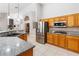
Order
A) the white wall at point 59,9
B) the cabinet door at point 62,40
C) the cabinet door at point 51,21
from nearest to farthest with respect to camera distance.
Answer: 1. the cabinet door at point 62,40
2. the white wall at point 59,9
3. the cabinet door at point 51,21

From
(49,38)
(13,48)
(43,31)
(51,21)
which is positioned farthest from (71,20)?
(13,48)

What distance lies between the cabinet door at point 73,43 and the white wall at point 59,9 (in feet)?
5.03

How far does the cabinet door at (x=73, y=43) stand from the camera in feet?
16.4

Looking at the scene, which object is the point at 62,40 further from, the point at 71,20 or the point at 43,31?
the point at 43,31

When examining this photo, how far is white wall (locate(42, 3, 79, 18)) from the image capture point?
19.5ft

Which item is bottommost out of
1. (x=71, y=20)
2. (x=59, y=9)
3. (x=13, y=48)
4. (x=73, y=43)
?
(x=73, y=43)

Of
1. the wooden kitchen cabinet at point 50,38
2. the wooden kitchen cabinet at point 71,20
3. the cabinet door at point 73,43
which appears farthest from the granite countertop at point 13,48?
the wooden kitchen cabinet at point 50,38

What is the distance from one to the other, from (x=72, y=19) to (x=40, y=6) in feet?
13.3

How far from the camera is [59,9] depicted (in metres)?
7.09

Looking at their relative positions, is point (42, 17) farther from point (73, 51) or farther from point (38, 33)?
point (73, 51)

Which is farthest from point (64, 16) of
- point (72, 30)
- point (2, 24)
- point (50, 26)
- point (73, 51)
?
point (2, 24)

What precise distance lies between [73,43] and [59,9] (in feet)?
9.21

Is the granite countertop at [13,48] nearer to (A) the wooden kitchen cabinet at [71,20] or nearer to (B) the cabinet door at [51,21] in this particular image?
(A) the wooden kitchen cabinet at [71,20]

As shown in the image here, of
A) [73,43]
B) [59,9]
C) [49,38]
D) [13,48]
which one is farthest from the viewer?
[49,38]
